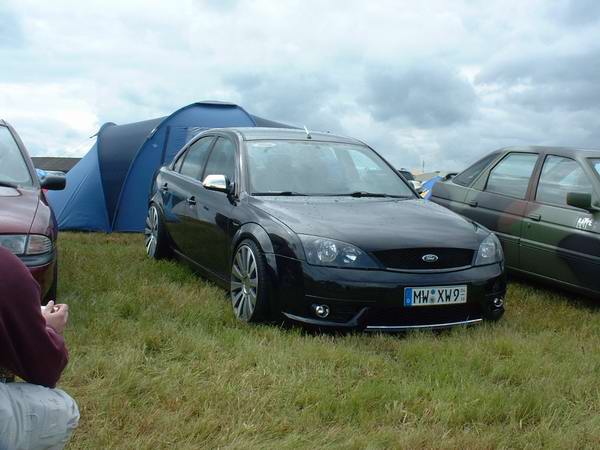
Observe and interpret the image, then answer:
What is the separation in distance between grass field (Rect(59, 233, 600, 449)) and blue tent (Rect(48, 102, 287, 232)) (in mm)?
4908

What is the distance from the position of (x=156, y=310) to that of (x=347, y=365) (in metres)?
1.69

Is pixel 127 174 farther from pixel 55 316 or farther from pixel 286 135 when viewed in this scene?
pixel 55 316

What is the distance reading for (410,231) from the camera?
4559mm

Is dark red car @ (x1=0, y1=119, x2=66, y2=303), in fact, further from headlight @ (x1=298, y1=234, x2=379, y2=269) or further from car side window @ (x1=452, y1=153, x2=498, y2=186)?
car side window @ (x1=452, y1=153, x2=498, y2=186)

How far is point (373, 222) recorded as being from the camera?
4.61m

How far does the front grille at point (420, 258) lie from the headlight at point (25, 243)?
207cm

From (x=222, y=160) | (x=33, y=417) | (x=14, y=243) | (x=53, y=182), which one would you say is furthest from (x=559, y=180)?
(x=33, y=417)

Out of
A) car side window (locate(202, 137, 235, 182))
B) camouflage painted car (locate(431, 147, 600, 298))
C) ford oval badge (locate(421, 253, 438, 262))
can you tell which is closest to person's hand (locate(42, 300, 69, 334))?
ford oval badge (locate(421, 253, 438, 262))

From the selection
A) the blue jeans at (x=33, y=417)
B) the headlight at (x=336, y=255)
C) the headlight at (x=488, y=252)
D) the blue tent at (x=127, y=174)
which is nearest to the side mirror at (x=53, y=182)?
the headlight at (x=336, y=255)

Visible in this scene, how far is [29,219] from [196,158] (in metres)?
2.45

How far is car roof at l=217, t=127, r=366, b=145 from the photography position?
5.73 meters

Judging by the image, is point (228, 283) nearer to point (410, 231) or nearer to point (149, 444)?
point (410, 231)

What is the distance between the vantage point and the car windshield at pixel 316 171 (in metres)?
5.23

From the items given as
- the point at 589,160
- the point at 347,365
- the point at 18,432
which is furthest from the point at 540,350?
the point at 18,432
